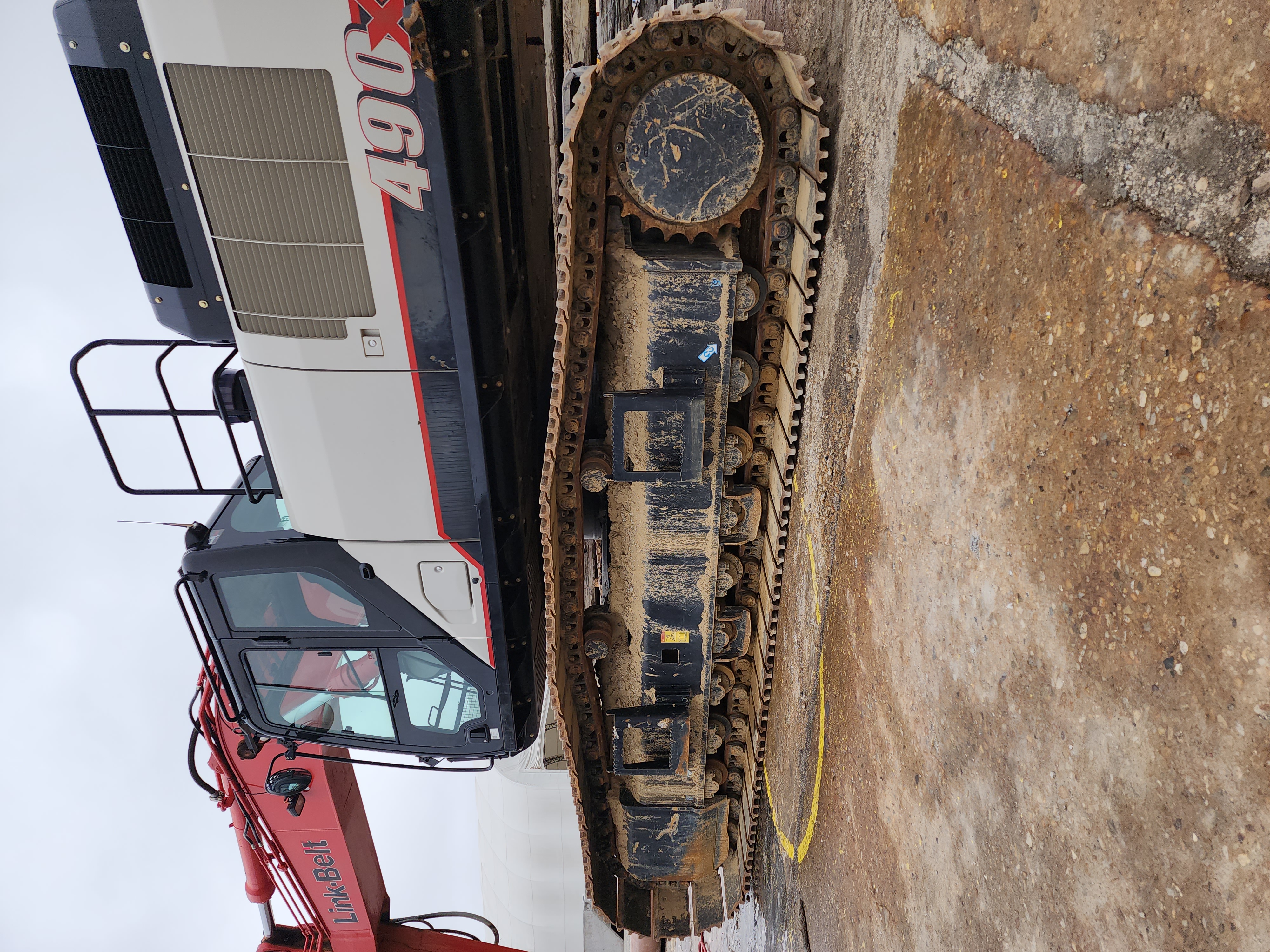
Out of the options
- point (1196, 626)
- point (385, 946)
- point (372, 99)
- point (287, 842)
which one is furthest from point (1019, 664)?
point (385, 946)

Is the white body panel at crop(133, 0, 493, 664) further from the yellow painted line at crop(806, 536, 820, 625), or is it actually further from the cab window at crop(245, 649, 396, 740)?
the yellow painted line at crop(806, 536, 820, 625)

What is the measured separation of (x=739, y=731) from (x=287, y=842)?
2.92 metres

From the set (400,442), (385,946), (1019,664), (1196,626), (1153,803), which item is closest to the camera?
(1196,626)

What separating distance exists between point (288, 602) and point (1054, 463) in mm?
3258

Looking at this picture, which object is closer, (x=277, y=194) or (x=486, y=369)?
(x=277, y=194)

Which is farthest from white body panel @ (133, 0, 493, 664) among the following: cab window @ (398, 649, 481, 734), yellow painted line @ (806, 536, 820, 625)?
yellow painted line @ (806, 536, 820, 625)

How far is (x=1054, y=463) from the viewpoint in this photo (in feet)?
5.27

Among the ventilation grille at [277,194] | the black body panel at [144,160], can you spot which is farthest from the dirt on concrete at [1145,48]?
the black body panel at [144,160]

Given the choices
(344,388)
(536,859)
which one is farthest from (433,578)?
(536,859)

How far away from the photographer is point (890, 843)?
2633mm

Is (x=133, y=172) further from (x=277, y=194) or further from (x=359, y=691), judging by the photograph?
(x=359, y=691)

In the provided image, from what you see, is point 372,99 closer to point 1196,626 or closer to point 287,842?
point 1196,626

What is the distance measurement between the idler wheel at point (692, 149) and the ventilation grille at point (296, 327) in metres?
1.19

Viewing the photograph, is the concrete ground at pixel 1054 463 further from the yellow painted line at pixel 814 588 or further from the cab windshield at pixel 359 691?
the cab windshield at pixel 359 691
